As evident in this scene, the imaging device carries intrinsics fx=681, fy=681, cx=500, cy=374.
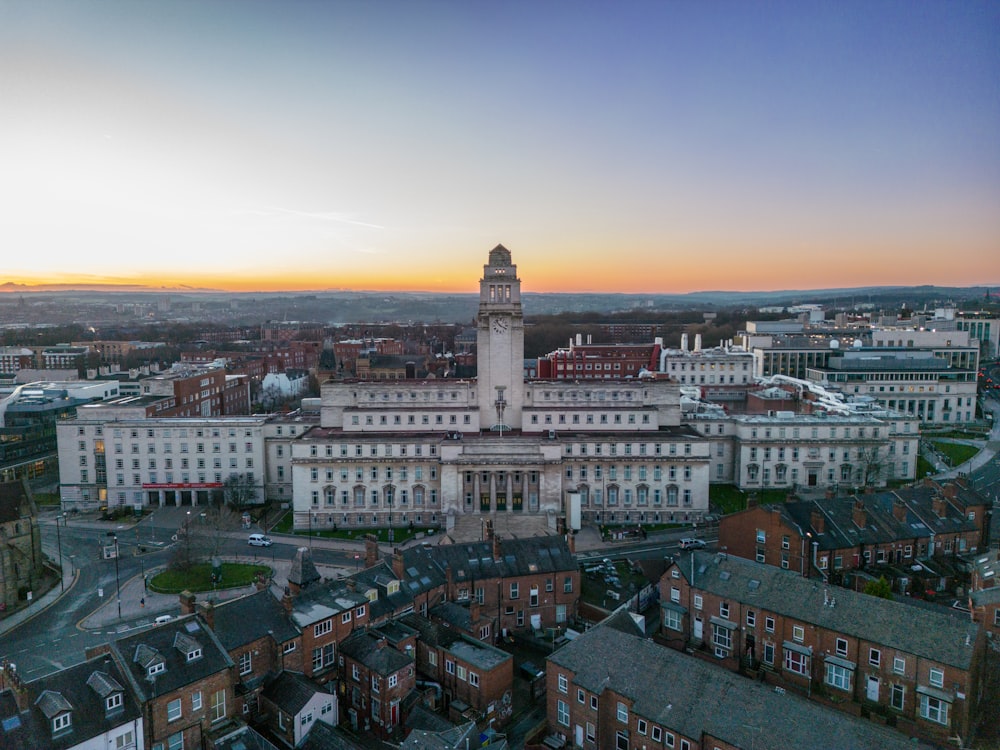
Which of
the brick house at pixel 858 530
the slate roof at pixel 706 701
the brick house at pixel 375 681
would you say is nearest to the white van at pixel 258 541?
the brick house at pixel 375 681

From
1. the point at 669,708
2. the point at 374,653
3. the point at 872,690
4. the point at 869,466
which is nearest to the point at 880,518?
the point at 872,690

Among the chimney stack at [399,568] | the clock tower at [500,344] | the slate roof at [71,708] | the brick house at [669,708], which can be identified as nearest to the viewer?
the slate roof at [71,708]

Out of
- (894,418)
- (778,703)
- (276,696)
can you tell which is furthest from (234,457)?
(894,418)

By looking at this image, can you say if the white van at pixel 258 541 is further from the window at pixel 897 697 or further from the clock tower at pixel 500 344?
the window at pixel 897 697

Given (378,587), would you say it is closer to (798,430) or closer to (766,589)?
(766,589)

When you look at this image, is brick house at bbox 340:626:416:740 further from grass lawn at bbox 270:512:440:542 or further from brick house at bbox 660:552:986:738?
grass lawn at bbox 270:512:440:542
